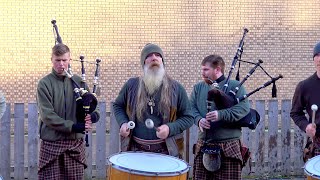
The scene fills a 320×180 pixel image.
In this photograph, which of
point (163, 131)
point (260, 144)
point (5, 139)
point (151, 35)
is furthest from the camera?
point (151, 35)

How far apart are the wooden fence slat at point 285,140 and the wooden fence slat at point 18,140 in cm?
380

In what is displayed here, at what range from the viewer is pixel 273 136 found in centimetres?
773

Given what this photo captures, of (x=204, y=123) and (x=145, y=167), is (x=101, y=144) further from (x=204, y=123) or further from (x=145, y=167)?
(x=145, y=167)

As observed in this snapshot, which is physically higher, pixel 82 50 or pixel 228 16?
pixel 228 16

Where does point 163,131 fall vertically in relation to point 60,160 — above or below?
above

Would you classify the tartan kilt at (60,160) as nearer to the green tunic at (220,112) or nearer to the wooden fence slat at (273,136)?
the green tunic at (220,112)

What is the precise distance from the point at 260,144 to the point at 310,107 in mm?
2752

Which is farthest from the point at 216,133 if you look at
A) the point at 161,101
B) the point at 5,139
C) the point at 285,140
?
the point at 5,139

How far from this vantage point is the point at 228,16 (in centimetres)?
1322

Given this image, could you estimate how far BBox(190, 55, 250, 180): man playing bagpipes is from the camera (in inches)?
191

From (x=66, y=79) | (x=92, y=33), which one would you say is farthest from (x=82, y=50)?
(x=66, y=79)

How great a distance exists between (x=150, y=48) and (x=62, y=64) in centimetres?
83

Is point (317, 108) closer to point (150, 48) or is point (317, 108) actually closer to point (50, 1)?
point (150, 48)

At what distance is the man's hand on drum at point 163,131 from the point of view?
452 centimetres
